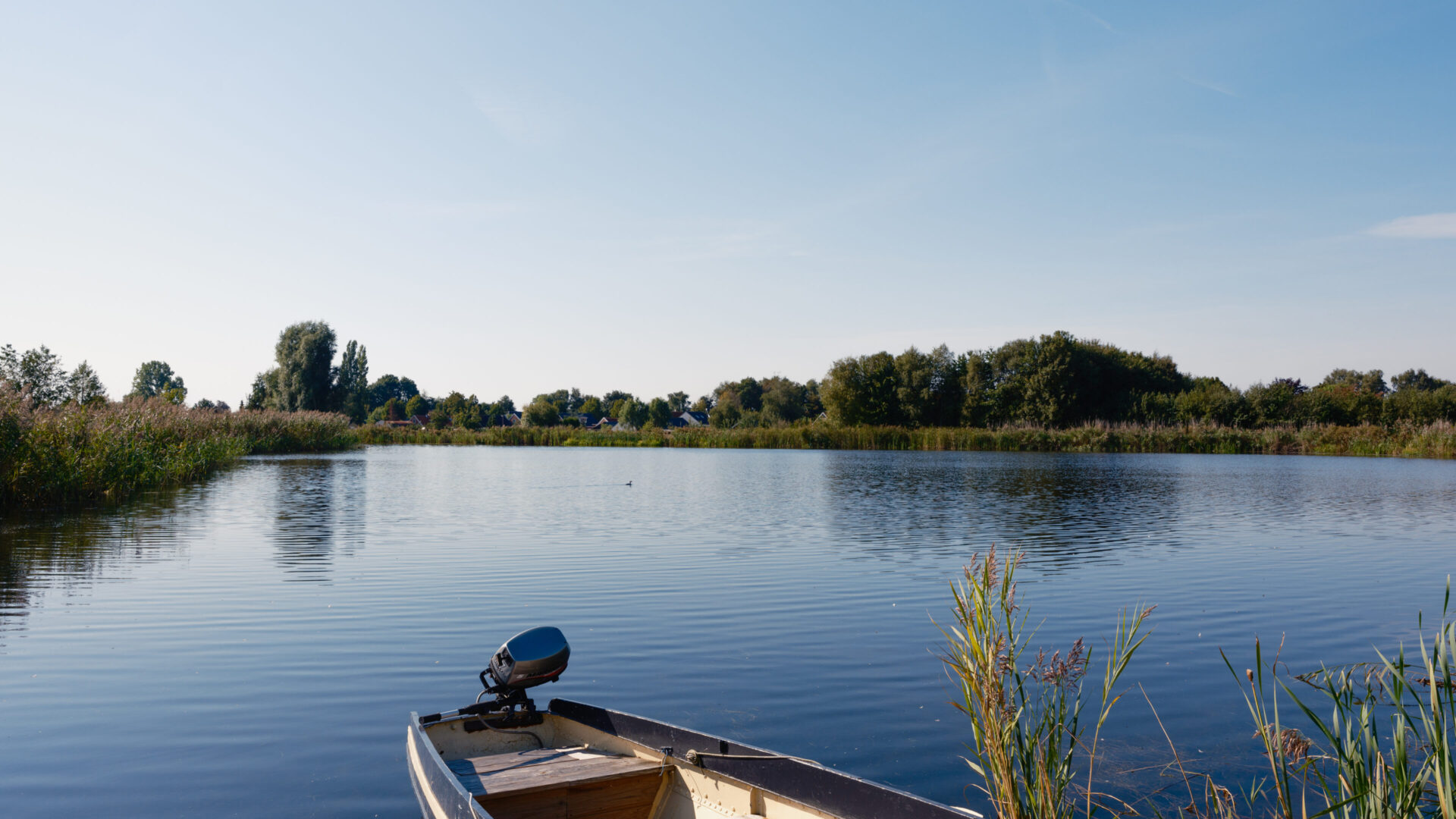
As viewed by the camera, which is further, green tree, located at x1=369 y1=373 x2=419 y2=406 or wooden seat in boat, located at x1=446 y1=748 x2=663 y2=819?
green tree, located at x1=369 y1=373 x2=419 y2=406

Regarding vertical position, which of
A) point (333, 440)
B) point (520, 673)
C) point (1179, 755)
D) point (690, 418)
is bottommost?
point (1179, 755)

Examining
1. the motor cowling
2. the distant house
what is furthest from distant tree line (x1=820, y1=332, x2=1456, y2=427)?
the distant house

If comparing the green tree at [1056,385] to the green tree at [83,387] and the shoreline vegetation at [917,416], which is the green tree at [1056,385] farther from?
the green tree at [83,387]

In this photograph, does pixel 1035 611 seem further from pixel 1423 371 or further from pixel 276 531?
pixel 1423 371

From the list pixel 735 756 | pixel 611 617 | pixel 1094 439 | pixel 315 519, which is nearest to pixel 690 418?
pixel 1094 439

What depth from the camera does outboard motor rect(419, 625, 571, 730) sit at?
511cm

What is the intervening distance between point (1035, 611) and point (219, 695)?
7.26 meters

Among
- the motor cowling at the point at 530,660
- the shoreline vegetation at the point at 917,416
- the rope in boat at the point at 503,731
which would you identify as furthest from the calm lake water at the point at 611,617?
the shoreline vegetation at the point at 917,416

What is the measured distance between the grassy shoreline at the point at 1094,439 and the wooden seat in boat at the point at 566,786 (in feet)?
149

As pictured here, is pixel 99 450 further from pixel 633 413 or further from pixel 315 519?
pixel 633 413

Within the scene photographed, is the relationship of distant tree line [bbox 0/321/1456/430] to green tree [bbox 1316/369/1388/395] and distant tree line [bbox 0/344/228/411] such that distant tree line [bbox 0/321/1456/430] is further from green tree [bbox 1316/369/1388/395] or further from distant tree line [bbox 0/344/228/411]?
green tree [bbox 1316/369/1388/395]

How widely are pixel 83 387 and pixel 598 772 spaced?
27.9m

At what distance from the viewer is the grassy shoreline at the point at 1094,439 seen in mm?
40969

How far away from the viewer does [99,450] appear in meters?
17.3
